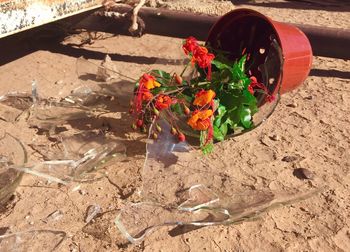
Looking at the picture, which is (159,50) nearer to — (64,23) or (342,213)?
(64,23)

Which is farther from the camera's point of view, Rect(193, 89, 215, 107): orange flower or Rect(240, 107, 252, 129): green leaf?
Rect(240, 107, 252, 129): green leaf

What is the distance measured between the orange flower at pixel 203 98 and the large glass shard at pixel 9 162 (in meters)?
0.91

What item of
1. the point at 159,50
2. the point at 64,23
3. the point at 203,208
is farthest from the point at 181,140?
the point at 64,23

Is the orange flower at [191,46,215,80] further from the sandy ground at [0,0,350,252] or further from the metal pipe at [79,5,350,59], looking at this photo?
the metal pipe at [79,5,350,59]

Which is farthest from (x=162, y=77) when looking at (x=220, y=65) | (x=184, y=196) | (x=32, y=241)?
(x=32, y=241)

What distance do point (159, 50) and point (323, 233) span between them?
236 cm

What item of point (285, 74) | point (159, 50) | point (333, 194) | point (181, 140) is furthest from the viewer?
point (159, 50)

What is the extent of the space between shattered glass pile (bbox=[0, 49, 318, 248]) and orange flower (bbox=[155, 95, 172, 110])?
114 mm

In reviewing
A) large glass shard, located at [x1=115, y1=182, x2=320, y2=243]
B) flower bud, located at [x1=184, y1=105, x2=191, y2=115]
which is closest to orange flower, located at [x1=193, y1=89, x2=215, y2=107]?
flower bud, located at [x1=184, y1=105, x2=191, y2=115]

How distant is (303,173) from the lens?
232cm

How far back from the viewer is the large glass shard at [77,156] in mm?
2285

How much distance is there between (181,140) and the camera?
236 centimetres

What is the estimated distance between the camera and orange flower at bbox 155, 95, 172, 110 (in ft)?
7.66

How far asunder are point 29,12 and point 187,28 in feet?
3.71
